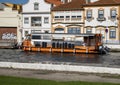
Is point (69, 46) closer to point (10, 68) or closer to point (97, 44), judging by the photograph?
point (97, 44)

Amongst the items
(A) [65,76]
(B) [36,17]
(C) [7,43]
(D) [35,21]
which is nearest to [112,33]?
(B) [36,17]

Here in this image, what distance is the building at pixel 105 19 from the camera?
70.5 m

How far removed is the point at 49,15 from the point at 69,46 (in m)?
16.9

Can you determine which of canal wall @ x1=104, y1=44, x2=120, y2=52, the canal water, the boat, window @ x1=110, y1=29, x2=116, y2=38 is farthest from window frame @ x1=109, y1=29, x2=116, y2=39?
the canal water

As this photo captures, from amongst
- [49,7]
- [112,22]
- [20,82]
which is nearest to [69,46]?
[112,22]

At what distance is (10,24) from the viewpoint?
82375 millimetres

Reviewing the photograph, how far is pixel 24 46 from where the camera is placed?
66.1 meters

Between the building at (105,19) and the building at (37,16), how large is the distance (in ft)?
28.4

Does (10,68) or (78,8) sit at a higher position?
(78,8)

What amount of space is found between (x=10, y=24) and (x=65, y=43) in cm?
2310

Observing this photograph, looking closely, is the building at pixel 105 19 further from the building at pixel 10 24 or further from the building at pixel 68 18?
the building at pixel 10 24

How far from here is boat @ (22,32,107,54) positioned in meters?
61.0

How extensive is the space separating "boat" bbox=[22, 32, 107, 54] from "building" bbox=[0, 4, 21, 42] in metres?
14.7

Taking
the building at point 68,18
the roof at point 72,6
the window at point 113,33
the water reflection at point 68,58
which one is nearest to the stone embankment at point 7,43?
the building at point 68,18
